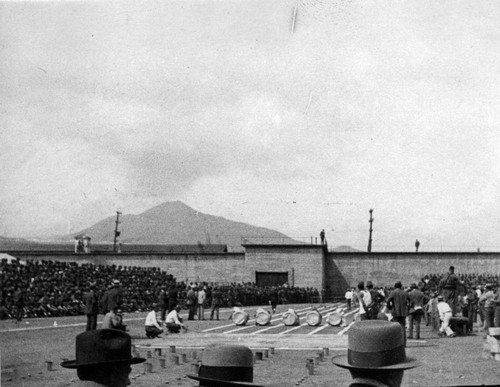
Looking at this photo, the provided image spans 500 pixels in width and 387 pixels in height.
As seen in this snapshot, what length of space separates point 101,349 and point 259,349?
13.2 m

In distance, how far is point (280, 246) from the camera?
58219mm

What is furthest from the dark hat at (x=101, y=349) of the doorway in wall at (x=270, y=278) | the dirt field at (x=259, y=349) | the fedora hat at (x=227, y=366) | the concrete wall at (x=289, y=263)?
the doorway in wall at (x=270, y=278)

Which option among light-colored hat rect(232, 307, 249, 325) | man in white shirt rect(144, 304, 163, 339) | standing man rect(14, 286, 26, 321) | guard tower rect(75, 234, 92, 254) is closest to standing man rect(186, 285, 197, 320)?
light-colored hat rect(232, 307, 249, 325)

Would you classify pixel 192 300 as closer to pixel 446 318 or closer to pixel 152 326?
pixel 152 326

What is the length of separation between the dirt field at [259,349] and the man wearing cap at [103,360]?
4.12 m

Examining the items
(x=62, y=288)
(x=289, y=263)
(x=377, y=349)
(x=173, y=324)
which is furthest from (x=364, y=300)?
(x=289, y=263)

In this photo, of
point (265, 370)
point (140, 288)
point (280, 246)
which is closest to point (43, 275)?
point (140, 288)

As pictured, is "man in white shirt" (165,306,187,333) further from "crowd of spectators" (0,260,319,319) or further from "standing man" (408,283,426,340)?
"crowd of spectators" (0,260,319,319)

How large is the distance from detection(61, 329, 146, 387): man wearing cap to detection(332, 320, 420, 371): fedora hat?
1391mm

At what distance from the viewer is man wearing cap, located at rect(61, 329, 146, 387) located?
14.5 feet

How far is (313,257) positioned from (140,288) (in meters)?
21.5

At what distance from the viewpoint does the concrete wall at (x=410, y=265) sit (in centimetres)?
5831

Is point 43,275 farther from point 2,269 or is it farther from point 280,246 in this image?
point 280,246

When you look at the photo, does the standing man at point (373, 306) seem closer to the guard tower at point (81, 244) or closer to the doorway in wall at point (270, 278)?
the doorway in wall at point (270, 278)
